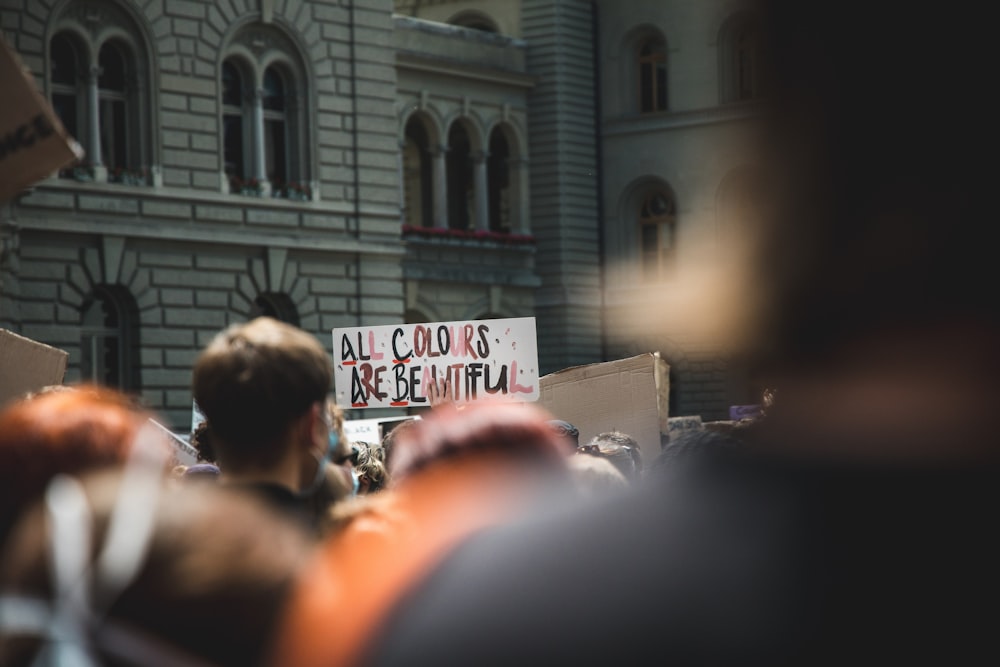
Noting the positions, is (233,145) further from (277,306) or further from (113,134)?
(277,306)

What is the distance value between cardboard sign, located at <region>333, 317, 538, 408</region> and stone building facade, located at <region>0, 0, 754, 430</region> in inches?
207

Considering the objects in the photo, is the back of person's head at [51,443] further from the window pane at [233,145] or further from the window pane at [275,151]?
the window pane at [275,151]

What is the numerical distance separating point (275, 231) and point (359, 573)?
965 inches

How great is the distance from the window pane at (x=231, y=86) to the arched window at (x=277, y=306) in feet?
9.46

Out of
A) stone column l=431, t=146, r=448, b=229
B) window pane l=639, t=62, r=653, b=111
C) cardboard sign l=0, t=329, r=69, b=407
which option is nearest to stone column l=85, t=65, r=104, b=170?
stone column l=431, t=146, r=448, b=229

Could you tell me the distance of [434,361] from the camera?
39.9 feet

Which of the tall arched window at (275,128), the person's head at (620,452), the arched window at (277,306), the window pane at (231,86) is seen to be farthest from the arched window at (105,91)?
the person's head at (620,452)

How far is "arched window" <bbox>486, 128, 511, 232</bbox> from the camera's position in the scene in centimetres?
3542

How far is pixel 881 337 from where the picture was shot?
1.50m

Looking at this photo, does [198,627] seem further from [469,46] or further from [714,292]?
[469,46]

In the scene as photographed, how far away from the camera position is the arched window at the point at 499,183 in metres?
35.4

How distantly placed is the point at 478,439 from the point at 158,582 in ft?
1.77

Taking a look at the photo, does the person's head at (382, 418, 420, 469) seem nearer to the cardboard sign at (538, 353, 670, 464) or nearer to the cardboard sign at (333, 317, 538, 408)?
the cardboard sign at (538, 353, 670, 464)

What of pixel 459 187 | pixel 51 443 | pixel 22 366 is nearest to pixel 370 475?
pixel 22 366
